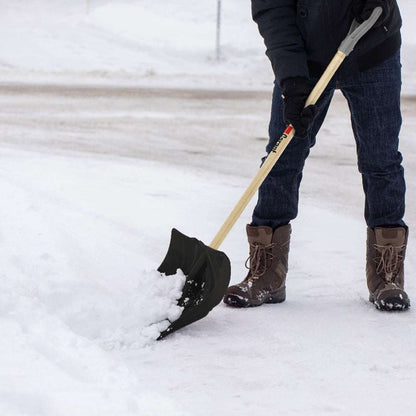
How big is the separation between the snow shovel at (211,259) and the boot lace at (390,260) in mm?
563

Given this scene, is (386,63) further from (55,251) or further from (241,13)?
(241,13)

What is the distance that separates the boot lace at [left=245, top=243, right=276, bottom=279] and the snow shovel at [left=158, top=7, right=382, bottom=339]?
26cm

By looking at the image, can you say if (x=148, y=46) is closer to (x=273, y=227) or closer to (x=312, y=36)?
(x=273, y=227)

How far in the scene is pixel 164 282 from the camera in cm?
308

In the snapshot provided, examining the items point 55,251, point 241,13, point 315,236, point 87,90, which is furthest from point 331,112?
point 241,13

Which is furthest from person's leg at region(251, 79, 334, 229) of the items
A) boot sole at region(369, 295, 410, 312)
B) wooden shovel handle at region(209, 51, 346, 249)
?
boot sole at region(369, 295, 410, 312)

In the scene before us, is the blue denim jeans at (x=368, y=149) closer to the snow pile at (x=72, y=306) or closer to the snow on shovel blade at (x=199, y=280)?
the snow on shovel blade at (x=199, y=280)

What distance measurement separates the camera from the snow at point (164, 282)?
2.40 metres

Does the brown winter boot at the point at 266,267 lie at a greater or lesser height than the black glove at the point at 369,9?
lesser

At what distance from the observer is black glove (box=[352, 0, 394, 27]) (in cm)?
300

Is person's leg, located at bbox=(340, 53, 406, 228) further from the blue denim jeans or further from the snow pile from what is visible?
the snow pile

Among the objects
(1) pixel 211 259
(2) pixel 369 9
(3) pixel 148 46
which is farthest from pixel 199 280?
(3) pixel 148 46

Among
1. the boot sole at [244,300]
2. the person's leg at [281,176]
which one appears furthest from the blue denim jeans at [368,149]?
the boot sole at [244,300]

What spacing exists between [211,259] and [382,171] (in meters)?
0.75
